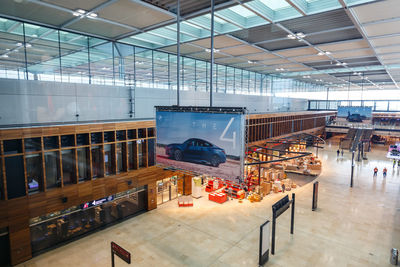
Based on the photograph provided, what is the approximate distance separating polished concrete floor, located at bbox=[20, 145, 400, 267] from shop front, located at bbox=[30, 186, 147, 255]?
1.63ft

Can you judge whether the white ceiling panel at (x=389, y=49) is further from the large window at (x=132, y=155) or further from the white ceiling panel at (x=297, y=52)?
the large window at (x=132, y=155)

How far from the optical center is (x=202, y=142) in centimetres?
672

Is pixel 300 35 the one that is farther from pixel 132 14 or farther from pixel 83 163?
pixel 83 163

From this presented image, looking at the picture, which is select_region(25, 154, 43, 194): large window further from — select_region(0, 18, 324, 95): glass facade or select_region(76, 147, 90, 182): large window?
select_region(0, 18, 324, 95): glass facade

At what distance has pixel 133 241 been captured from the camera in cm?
1167

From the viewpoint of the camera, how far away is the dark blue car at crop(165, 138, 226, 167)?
21.0 ft

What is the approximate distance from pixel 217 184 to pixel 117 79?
11.4 m

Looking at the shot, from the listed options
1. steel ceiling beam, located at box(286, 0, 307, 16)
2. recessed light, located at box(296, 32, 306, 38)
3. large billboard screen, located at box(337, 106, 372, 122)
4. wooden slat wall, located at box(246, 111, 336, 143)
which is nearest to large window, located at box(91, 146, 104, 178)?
wooden slat wall, located at box(246, 111, 336, 143)

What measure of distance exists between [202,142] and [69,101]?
888cm

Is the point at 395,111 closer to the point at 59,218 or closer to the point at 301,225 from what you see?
the point at 301,225

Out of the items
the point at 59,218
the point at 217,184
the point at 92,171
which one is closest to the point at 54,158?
the point at 92,171

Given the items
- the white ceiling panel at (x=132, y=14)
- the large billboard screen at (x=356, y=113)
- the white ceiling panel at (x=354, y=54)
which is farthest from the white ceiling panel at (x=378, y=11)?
the large billboard screen at (x=356, y=113)

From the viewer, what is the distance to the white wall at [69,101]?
10.0 m

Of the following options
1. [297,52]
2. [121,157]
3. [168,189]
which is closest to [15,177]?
[121,157]
